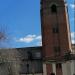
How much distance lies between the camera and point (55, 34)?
5616 centimetres

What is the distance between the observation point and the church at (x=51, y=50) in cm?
5397

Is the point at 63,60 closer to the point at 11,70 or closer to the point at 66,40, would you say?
the point at 66,40

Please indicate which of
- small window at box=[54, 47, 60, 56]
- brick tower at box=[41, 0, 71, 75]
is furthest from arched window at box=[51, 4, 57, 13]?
small window at box=[54, 47, 60, 56]

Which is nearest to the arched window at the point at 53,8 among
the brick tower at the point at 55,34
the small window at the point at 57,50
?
the brick tower at the point at 55,34

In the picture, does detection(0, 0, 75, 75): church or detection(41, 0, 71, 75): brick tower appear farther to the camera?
detection(41, 0, 71, 75): brick tower

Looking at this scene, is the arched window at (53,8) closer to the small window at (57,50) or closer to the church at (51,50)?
the church at (51,50)

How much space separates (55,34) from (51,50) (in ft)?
9.16

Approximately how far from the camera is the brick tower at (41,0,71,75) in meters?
55.1

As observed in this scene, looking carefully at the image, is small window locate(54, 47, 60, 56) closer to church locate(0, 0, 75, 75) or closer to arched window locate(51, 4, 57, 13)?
church locate(0, 0, 75, 75)

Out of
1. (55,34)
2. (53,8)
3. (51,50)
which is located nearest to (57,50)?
(51,50)

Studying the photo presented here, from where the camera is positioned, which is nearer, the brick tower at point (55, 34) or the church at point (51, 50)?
the church at point (51, 50)

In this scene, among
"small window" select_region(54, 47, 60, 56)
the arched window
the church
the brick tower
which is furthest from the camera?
the arched window

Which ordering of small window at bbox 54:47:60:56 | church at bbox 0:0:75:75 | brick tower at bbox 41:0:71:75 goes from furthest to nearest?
small window at bbox 54:47:60:56
brick tower at bbox 41:0:71:75
church at bbox 0:0:75:75

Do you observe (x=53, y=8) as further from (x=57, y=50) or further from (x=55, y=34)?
(x=57, y=50)
